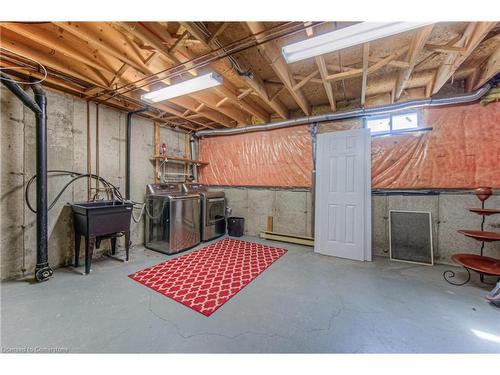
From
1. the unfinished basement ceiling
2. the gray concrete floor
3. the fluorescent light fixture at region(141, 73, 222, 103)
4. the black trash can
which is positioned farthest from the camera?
the black trash can

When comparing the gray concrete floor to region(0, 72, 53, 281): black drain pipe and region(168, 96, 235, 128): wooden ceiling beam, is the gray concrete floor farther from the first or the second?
region(168, 96, 235, 128): wooden ceiling beam

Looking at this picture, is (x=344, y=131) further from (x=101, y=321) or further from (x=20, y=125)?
(x=20, y=125)

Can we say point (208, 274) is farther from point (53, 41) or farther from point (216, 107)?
point (53, 41)

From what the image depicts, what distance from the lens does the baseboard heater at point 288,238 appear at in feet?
13.3

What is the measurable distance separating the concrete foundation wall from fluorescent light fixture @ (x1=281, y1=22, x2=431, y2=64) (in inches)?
106

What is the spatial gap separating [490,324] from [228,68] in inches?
150

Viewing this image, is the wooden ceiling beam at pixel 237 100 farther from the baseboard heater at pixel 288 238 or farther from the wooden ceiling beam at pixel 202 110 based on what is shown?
the baseboard heater at pixel 288 238

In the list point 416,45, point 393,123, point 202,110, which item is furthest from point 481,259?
point 202,110

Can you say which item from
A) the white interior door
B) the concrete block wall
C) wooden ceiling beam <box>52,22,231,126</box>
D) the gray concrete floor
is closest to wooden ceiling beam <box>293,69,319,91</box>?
the white interior door

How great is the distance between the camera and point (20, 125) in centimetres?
262

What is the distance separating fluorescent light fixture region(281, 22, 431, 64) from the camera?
1.59 m

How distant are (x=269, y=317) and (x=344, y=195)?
2.54 m
